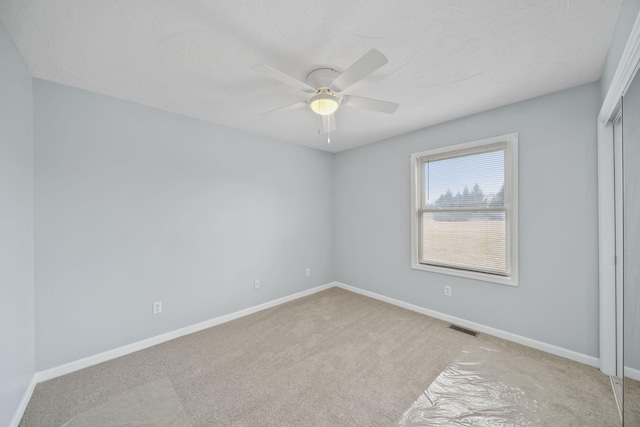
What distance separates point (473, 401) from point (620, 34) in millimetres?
2490

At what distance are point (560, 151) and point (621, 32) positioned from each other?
116 cm

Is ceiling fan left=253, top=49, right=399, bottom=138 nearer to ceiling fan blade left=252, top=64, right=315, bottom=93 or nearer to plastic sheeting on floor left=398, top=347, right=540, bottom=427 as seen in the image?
ceiling fan blade left=252, top=64, right=315, bottom=93

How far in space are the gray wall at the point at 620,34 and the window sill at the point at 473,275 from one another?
1.83 meters

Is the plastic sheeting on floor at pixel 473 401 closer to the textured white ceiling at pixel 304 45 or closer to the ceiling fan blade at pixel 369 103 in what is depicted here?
the ceiling fan blade at pixel 369 103

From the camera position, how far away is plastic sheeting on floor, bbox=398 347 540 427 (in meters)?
1.59

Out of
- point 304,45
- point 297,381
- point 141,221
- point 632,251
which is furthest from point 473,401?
point 141,221

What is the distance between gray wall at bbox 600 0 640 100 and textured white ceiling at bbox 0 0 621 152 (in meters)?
0.06

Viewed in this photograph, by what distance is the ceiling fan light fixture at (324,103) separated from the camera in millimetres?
1837

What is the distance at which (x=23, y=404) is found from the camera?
1.68 meters

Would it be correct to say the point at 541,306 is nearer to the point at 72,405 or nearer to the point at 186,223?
the point at 186,223

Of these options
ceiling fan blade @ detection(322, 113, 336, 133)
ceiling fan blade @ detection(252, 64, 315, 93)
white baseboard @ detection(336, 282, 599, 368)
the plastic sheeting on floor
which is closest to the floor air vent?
white baseboard @ detection(336, 282, 599, 368)

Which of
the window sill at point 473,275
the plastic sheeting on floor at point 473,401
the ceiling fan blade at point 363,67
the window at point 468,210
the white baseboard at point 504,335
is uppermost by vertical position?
the ceiling fan blade at point 363,67

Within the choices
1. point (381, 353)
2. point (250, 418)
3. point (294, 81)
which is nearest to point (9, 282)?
point (250, 418)

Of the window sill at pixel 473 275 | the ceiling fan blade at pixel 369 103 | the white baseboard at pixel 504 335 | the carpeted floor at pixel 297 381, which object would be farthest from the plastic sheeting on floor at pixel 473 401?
the ceiling fan blade at pixel 369 103
